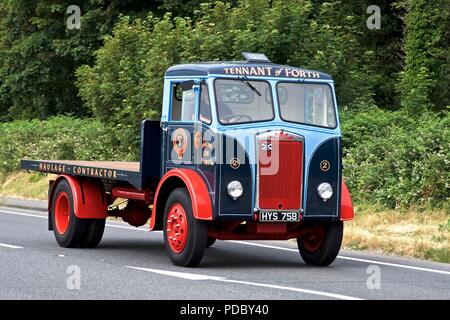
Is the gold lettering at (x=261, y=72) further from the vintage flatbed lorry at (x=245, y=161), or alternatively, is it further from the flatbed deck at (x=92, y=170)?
the flatbed deck at (x=92, y=170)

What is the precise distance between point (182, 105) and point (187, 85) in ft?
0.91

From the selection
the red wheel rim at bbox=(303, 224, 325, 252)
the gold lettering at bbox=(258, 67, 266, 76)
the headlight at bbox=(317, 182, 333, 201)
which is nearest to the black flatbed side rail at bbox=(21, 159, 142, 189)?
the gold lettering at bbox=(258, 67, 266, 76)

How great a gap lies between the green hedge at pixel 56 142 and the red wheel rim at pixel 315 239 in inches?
593

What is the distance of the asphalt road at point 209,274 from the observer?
12.1 m

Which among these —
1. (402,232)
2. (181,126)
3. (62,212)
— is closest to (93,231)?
(62,212)

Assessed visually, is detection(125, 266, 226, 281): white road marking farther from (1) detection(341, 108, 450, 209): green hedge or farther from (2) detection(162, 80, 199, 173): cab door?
(1) detection(341, 108, 450, 209): green hedge

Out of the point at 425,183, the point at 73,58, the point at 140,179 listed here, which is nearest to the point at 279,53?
the point at 425,183

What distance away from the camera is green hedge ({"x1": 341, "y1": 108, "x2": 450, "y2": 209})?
2031 cm

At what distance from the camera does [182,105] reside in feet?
50.1

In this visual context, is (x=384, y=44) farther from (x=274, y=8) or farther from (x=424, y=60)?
(x=274, y=8)

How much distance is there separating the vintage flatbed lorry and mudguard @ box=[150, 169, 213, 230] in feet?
0.04

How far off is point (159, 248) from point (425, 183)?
16.9 ft

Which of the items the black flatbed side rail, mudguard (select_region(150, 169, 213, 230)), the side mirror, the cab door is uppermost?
the side mirror

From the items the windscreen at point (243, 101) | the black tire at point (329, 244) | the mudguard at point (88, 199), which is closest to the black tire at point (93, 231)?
the mudguard at point (88, 199)
